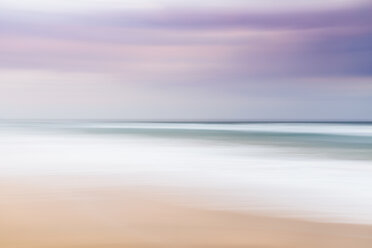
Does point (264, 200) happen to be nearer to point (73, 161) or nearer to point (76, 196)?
point (76, 196)

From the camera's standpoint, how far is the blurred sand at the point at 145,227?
3.15m

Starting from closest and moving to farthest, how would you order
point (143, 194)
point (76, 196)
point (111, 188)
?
1. point (76, 196)
2. point (143, 194)
3. point (111, 188)

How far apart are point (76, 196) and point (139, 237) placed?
176 cm

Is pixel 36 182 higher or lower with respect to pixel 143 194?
higher

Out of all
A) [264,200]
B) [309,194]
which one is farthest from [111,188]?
[309,194]

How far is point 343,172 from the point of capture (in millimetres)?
8031

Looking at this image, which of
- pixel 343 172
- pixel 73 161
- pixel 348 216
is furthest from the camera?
pixel 73 161

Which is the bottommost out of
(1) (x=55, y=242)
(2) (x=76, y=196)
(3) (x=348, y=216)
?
(1) (x=55, y=242)

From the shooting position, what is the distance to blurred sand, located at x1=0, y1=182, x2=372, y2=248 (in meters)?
3.15

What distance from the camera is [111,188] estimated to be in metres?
5.56

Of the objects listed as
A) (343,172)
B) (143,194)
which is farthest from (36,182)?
(343,172)

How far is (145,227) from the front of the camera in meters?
3.53

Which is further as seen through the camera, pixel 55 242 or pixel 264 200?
pixel 264 200

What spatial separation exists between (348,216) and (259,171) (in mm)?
4209
